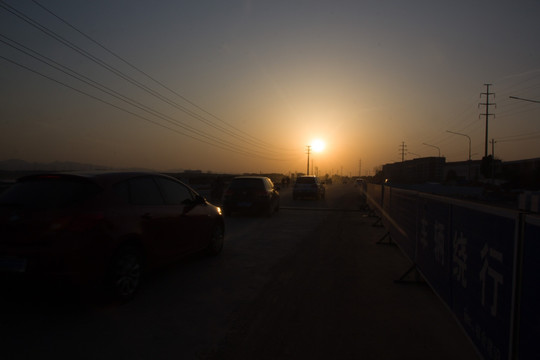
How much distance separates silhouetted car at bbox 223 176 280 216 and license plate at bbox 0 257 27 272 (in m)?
11.2

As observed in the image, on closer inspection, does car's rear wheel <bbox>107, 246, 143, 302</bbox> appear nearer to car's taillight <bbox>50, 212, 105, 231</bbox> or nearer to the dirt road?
car's taillight <bbox>50, 212, 105, 231</bbox>

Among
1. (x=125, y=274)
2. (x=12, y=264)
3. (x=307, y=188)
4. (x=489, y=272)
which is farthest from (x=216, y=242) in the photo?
(x=307, y=188)

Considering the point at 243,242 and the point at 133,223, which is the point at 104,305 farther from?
the point at 243,242

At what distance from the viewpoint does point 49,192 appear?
438 centimetres

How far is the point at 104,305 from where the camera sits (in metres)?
4.57

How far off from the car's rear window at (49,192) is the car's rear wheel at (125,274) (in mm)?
847

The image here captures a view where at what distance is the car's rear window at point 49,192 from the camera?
13.8ft

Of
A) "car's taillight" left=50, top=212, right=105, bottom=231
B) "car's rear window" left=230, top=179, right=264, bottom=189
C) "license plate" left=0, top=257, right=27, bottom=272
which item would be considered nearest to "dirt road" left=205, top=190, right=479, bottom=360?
"car's taillight" left=50, top=212, right=105, bottom=231

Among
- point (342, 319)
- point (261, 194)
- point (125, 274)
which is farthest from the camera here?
point (261, 194)

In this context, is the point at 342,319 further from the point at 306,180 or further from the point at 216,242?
the point at 306,180

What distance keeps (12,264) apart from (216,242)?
13.1 feet

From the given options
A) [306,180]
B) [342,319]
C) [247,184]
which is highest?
[306,180]

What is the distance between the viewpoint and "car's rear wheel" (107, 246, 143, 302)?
4438 mm

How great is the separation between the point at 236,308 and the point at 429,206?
9.48 feet
